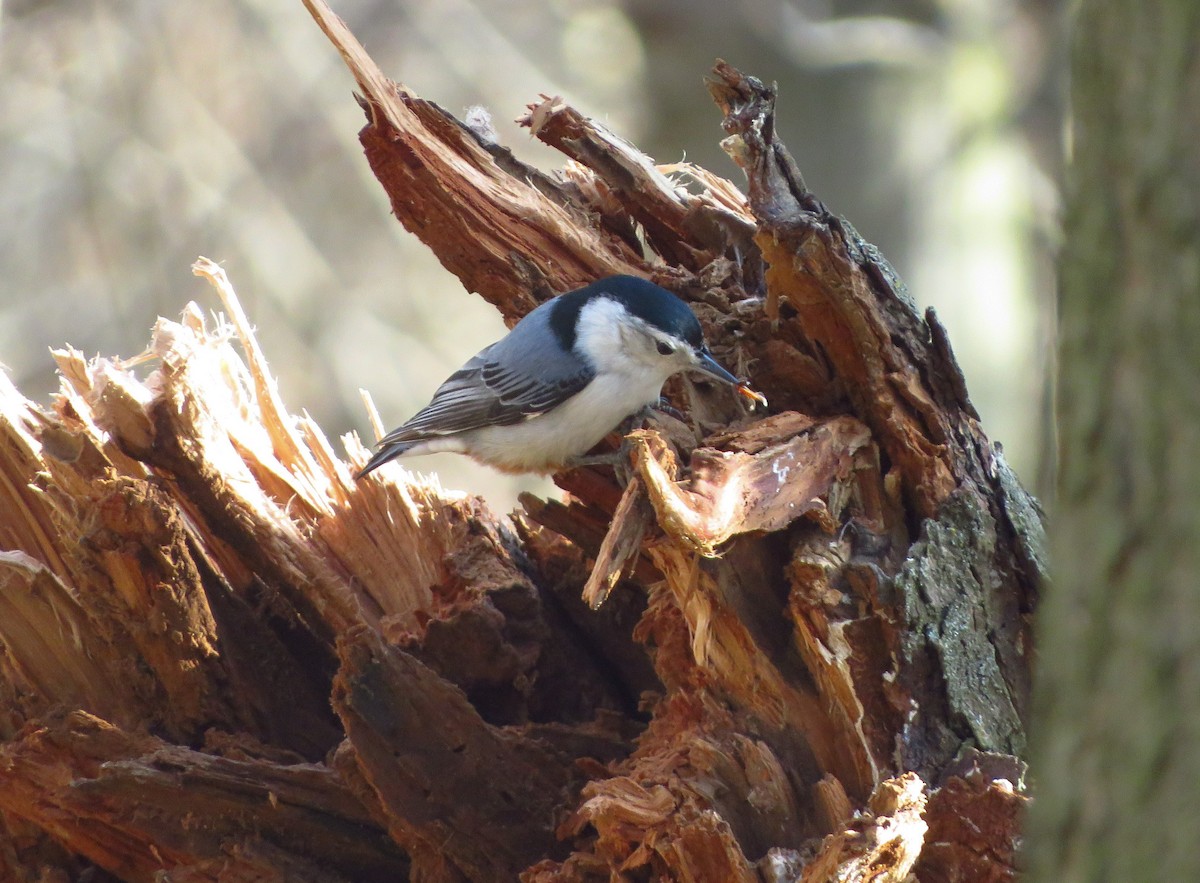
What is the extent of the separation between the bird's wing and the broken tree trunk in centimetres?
15

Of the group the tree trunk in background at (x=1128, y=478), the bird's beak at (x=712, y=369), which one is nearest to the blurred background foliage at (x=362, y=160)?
the bird's beak at (x=712, y=369)

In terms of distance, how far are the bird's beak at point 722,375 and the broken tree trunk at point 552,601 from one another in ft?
0.19

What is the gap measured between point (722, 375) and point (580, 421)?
52cm

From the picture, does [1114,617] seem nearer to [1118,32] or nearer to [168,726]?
[1118,32]

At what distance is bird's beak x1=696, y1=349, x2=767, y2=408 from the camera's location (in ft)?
8.35

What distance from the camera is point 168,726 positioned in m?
2.63

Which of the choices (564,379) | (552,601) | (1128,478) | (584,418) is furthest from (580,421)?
(1128,478)

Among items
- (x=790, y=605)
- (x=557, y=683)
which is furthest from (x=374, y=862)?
(x=790, y=605)

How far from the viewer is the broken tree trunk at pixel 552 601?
2.08 metres

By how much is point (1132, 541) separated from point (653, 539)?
4.32 feet

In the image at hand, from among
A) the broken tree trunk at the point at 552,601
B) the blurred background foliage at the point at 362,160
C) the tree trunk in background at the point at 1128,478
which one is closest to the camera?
the tree trunk in background at the point at 1128,478

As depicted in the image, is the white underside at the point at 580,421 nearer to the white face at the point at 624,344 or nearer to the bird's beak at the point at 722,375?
the white face at the point at 624,344

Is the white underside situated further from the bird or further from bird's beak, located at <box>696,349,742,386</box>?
bird's beak, located at <box>696,349,742,386</box>

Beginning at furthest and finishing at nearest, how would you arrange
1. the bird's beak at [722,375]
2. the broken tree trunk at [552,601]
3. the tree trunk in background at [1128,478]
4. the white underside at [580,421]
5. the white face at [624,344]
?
the white underside at [580,421] → the white face at [624,344] → the bird's beak at [722,375] → the broken tree trunk at [552,601] → the tree trunk in background at [1128,478]
